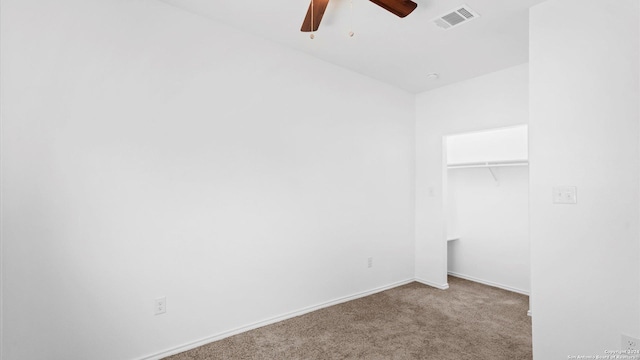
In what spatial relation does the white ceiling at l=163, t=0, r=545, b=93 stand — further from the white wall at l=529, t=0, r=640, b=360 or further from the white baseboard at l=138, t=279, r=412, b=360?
the white baseboard at l=138, t=279, r=412, b=360

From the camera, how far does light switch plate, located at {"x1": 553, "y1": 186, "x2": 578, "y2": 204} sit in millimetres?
2047

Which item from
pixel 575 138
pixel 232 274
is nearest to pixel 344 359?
pixel 232 274

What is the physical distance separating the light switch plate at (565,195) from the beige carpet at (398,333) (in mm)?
→ 1192

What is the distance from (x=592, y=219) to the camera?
6.48 feet

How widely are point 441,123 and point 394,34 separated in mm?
1688

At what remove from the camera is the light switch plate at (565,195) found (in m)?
2.05

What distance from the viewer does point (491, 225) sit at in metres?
4.05

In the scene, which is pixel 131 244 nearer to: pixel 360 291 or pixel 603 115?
pixel 360 291

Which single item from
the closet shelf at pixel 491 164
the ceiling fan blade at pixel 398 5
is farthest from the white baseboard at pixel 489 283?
the ceiling fan blade at pixel 398 5

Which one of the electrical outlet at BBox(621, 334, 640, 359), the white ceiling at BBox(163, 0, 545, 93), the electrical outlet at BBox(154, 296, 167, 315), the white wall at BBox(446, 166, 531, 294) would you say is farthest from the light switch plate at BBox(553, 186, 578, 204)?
the electrical outlet at BBox(154, 296, 167, 315)

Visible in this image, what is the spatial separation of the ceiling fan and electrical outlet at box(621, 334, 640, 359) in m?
2.42

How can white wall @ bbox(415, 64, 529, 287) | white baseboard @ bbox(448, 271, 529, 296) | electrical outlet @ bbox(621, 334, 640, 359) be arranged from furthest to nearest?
white baseboard @ bbox(448, 271, 529, 296), white wall @ bbox(415, 64, 529, 287), electrical outlet @ bbox(621, 334, 640, 359)

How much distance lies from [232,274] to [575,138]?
2.67m

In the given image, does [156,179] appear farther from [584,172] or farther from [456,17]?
[584,172]
